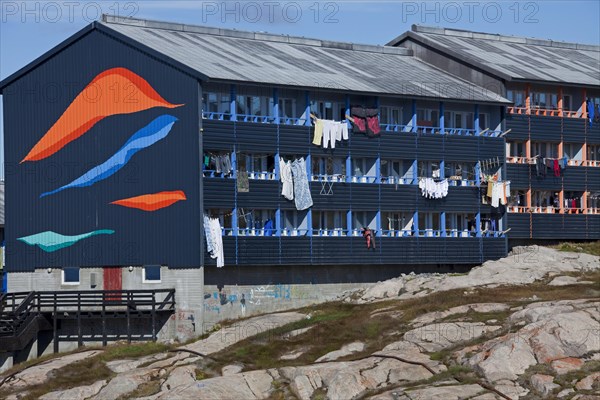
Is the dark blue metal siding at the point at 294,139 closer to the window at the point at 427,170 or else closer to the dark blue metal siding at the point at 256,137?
the dark blue metal siding at the point at 256,137

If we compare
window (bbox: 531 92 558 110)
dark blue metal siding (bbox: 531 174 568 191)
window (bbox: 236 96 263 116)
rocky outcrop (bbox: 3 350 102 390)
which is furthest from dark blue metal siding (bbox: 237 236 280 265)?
window (bbox: 531 92 558 110)

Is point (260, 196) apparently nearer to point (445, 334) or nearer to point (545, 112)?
point (445, 334)

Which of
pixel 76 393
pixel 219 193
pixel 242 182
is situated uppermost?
pixel 242 182

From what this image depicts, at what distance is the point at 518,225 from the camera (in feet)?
288

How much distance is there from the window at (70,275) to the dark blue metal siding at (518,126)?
29.7 m

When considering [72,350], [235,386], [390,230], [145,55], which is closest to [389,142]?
[390,230]

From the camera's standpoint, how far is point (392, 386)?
184 feet

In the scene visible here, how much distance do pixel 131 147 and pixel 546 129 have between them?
29257 mm

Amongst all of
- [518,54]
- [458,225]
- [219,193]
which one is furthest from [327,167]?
[518,54]

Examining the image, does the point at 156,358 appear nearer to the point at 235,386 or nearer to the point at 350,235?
the point at 235,386

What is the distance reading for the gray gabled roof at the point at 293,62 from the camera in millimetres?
78500

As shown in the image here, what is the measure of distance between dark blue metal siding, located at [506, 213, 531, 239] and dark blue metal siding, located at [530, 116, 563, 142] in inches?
209

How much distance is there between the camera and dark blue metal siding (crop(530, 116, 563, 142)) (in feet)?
291

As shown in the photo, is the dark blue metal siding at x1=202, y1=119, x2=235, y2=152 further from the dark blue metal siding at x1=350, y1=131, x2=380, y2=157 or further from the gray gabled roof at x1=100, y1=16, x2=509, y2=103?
the dark blue metal siding at x1=350, y1=131, x2=380, y2=157
